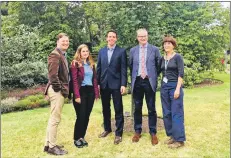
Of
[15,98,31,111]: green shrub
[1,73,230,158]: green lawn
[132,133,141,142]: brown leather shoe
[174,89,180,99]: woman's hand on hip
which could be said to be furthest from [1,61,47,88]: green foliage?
[174,89,180,99]: woman's hand on hip

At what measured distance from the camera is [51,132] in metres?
4.65

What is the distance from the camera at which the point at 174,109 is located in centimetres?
486

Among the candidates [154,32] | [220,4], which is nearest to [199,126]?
[154,32]

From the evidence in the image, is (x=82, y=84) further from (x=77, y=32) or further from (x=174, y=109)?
(x=77, y=32)

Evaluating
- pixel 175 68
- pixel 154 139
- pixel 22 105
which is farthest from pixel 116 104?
pixel 22 105

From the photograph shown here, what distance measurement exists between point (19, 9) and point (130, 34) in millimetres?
10501

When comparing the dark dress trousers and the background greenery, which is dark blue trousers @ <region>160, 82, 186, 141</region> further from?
the background greenery

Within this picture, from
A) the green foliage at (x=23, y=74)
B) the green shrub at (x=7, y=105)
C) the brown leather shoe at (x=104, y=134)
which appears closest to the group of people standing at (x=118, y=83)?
the brown leather shoe at (x=104, y=134)

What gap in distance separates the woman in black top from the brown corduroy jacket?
1536mm

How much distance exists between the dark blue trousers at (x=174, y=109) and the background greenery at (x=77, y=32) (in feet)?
18.6

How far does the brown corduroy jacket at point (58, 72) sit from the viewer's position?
4398 mm

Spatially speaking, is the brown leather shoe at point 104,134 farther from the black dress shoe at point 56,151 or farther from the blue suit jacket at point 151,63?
the blue suit jacket at point 151,63

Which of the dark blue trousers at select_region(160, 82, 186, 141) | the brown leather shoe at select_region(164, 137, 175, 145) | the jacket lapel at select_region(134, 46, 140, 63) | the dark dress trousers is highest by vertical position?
the jacket lapel at select_region(134, 46, 140, 63)

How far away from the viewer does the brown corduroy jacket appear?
440cm
